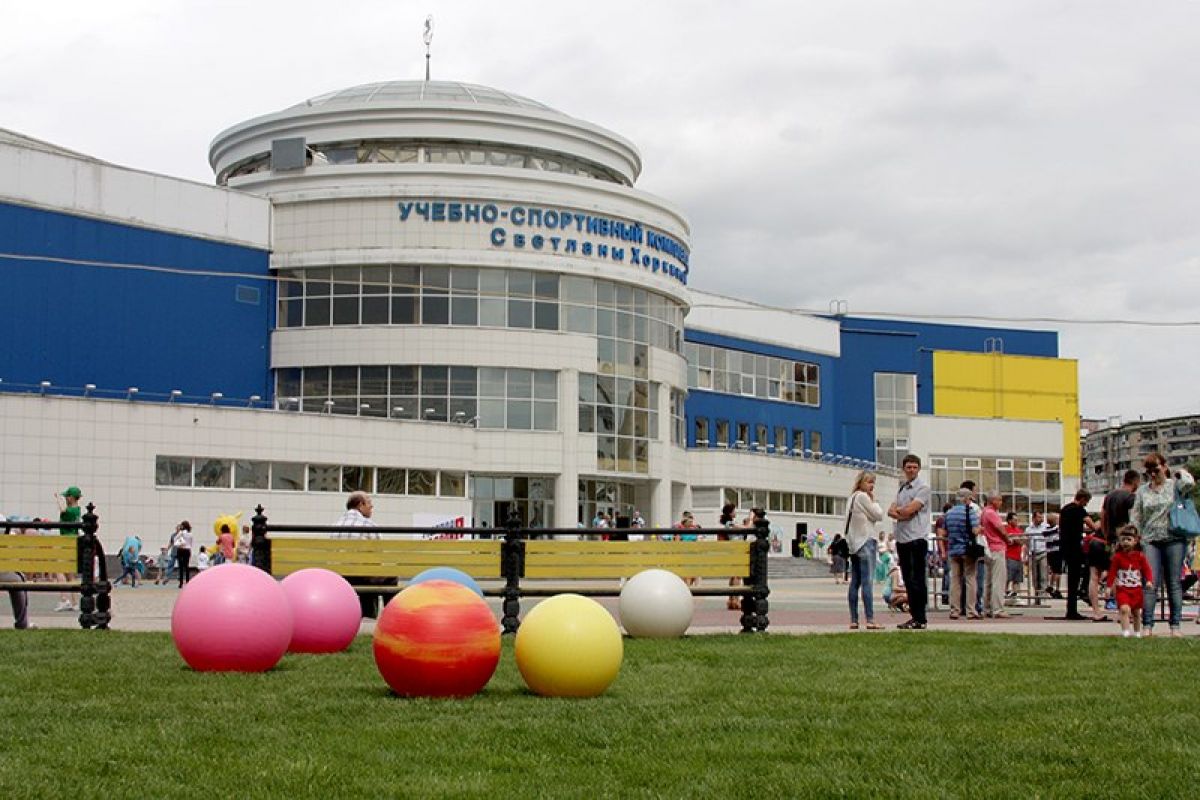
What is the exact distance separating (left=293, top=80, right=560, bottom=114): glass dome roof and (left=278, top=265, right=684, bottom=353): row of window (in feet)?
25.6

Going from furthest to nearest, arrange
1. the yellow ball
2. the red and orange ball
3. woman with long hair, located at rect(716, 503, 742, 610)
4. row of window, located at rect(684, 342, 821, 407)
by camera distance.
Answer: row of window, located at rect(684, 342, 821, 407) → woman with long hair, located at rect(716, 503, 742, 610) → the yellow ball → the red and orange ball

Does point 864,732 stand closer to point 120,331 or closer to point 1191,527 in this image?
point 1191,527

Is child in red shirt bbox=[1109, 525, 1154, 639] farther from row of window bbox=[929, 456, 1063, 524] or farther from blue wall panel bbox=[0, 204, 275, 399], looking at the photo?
row of window bbox=[929, 456, 1063, 524]

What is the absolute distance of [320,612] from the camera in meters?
13.4

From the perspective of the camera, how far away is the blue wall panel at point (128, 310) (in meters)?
47.0

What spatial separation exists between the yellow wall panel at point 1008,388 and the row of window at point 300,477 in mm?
45764

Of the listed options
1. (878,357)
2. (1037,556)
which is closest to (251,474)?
(1037,556)

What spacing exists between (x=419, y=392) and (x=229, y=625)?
135ft

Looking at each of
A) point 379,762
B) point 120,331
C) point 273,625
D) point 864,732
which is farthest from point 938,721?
point 120,331

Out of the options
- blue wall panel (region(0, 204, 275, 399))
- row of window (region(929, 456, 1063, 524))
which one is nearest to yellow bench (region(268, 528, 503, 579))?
blue wall panel (region(0, 204, 275, 399))

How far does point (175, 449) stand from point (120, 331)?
6421 millimetres

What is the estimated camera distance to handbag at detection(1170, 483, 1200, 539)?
1642cm

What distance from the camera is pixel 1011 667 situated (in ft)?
40.5

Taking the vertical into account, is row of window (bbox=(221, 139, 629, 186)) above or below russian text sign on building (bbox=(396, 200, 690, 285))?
above
